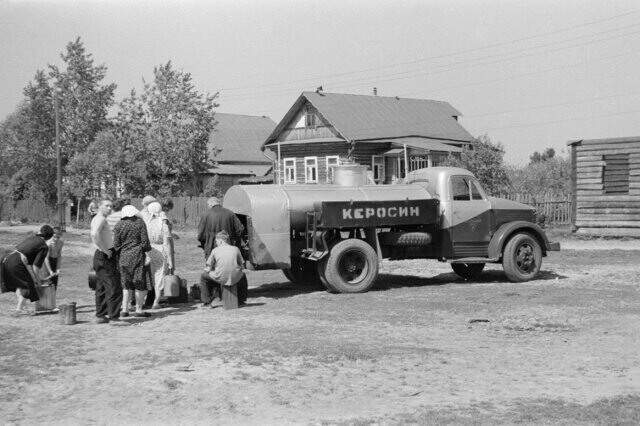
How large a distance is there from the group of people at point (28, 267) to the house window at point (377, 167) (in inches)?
1340

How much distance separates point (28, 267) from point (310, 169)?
36.2 metres

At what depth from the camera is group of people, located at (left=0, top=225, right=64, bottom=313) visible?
38.8ft

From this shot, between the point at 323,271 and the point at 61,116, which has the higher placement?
the point at 61,116

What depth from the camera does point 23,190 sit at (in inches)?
2507

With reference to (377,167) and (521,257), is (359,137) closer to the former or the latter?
(377,167)

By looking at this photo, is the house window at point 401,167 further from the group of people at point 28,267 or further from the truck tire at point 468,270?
the group of people at point 28,267

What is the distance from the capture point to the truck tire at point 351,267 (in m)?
14.4

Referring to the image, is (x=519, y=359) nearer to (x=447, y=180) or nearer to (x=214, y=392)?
(x=214, y=392)

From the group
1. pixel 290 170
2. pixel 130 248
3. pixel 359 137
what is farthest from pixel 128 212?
pixel 290 170

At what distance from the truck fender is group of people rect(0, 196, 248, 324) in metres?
5.27

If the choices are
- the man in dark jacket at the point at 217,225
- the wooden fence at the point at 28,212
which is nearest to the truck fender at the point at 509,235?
the man in dark jacket at the point at 217,225

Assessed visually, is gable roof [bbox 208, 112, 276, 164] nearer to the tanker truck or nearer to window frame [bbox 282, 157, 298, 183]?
window frame [bbox 282, 157, 298, 183]

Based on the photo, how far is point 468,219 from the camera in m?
15.9

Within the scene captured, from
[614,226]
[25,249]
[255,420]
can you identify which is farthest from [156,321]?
[614,226]
